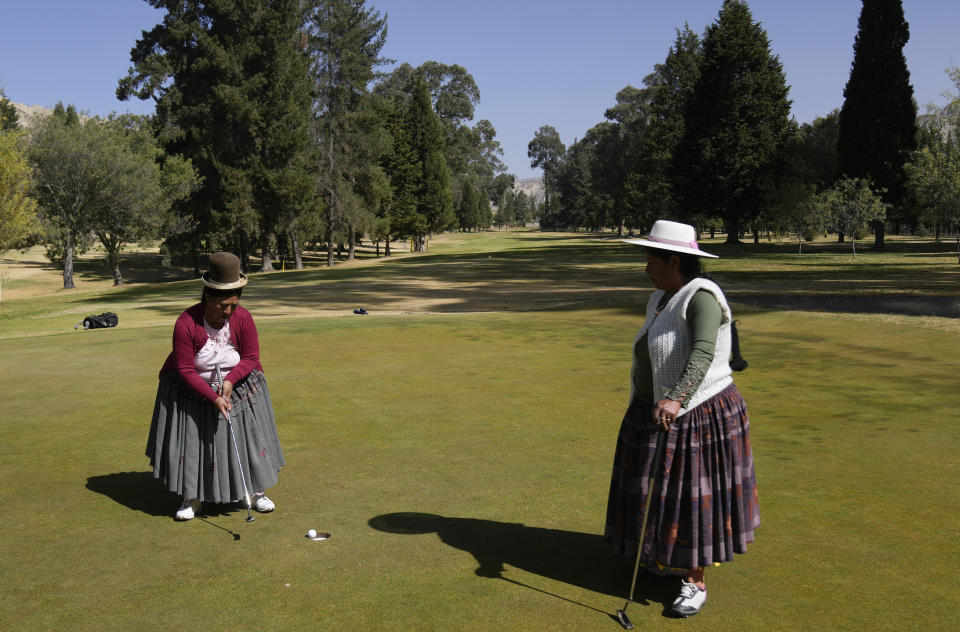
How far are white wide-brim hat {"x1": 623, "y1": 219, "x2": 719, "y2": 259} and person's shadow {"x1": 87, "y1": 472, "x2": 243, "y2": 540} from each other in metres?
3.97

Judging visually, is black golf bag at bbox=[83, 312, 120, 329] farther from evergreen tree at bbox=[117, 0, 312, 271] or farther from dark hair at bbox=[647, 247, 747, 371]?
evergreen tree at bbox=[117, 0, 312, 271]

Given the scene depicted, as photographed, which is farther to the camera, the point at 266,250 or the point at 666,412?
the point at 266,250

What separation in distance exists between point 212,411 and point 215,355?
1.56ft

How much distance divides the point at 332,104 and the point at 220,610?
6333cm

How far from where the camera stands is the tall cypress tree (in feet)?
201

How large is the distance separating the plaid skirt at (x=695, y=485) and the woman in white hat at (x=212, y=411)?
10.4ft

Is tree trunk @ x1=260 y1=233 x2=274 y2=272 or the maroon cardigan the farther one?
tree trunk @ x1=260 y1=233 x2=274 y2=272

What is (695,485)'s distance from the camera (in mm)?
4598

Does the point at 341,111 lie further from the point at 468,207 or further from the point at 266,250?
the point at 468,207

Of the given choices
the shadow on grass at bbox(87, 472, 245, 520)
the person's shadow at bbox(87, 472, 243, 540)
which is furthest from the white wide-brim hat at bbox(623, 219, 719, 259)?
the shadow on grass at bbox(87, 472, 245, 520)

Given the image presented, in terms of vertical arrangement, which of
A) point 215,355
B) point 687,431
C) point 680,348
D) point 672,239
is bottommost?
point 687,431

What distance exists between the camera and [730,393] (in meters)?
4.76

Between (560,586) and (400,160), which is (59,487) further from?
(400,160)

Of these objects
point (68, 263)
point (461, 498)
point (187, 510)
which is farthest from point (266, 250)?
point (461, 498)
